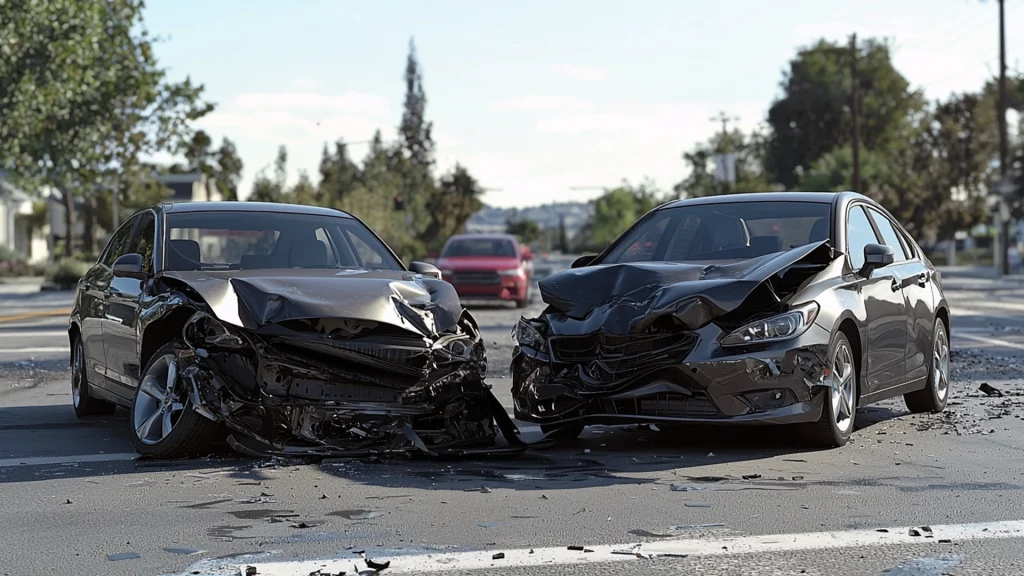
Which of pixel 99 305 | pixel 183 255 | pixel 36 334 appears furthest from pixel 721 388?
pixel 36 334

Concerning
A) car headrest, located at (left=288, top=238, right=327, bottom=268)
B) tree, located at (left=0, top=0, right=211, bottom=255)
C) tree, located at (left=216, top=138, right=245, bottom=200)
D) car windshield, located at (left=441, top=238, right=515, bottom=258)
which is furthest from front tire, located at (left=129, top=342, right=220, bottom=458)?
tree, located at (left=216, top=138, right=245, bottom=200)

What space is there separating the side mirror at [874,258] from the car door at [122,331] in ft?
14.7

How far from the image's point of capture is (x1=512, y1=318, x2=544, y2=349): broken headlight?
27.0ft

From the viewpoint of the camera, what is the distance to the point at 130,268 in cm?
847

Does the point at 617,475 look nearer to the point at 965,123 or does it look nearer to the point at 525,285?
the point at 525,285

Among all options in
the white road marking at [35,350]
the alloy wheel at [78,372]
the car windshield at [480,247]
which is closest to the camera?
the alloy wheel at [78,372]

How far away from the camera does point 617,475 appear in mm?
7176

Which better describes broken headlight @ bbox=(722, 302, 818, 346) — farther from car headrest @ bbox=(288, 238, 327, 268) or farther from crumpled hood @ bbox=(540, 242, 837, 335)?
car headrest @ bbox=(288, 238, 327, 268)

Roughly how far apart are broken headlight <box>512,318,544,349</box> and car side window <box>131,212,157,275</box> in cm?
230

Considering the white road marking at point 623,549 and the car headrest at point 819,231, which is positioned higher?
the car headrest at point 819,231

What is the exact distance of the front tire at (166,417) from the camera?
7395 mm

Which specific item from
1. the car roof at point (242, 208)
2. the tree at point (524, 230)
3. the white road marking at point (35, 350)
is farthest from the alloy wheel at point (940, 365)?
the tree at point (524, 230)

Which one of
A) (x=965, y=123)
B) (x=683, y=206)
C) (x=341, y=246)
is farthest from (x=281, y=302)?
(x=965, y=123)

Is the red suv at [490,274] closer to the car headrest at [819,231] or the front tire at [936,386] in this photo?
the front tire at [936,386]
